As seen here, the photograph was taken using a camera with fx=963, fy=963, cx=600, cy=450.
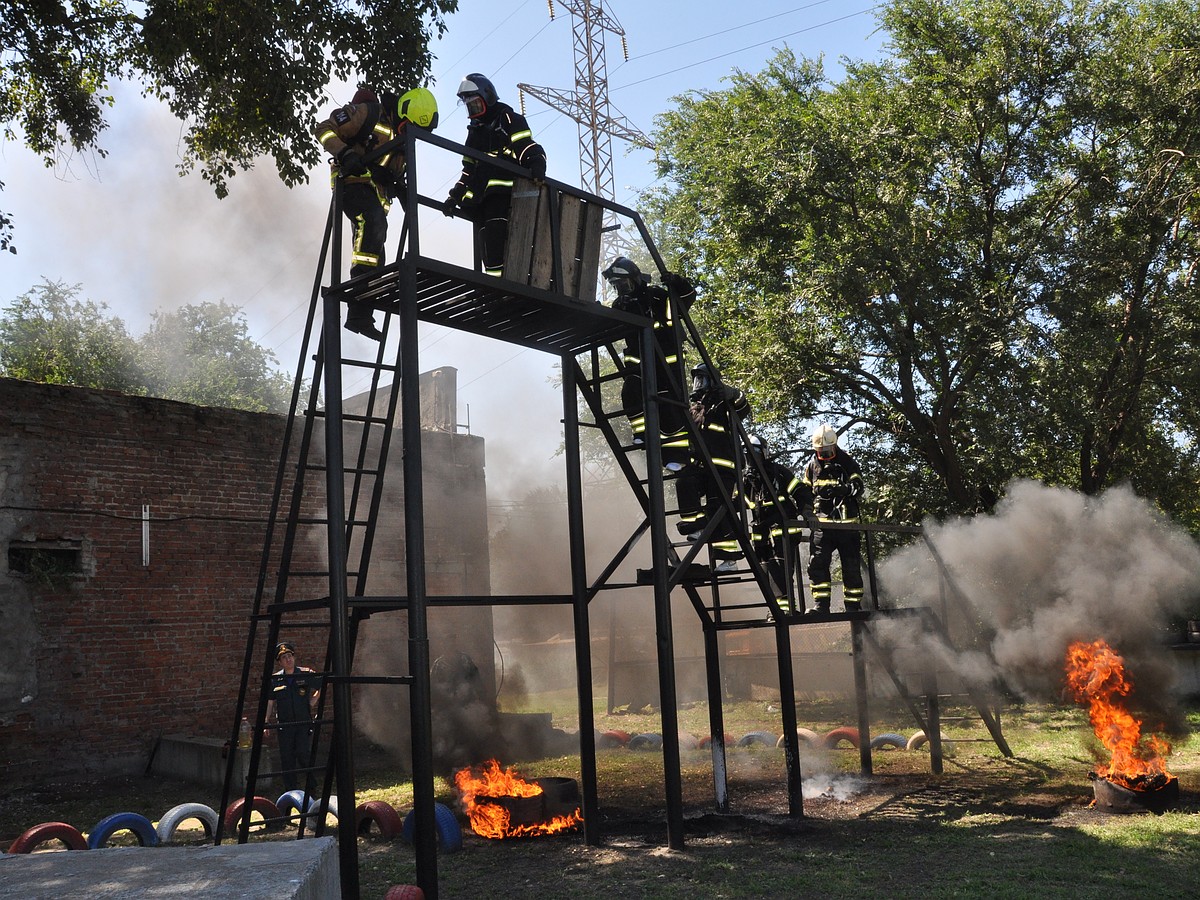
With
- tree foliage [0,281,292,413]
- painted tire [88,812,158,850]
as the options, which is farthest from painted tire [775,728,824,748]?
tree foliage [0,281,292,413]

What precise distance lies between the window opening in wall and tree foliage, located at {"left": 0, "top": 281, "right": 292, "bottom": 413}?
101ft

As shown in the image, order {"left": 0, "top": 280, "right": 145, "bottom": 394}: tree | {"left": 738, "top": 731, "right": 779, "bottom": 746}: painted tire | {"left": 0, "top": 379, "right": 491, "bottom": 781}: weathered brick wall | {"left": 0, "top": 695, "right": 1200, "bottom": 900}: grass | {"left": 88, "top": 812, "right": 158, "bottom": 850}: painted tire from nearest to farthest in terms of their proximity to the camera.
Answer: {"left": 0, "top": 695, "right": 1200, "bottom": 900}: grass < {"left": 88, "top": 812, "right": 158, "bottom": 850}: painted tire < {"left": 0, "top": 379, "right": 491, "bottom": 781}: weathered brick wall < {"left": 738, "top": 731, "right": 779, "bottom": 746}: painted tire < {"left": 0, "top": 280, "right": 145, "bottom": 394}: tree

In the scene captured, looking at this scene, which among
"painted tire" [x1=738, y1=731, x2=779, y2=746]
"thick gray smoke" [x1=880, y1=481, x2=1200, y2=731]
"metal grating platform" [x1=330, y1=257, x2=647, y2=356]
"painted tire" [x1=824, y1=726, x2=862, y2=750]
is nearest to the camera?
"metal grating platform" [x1=330, y1=257, x2=647, y2=356]

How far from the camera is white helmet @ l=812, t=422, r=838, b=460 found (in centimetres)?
1103

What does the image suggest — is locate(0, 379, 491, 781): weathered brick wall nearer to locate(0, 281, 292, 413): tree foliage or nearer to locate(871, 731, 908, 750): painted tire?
locate(871, 731, 908, 750): painted tire

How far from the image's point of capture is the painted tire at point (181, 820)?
8.45 m

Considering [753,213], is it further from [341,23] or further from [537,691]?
[537,691]

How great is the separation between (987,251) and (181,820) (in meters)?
14.5

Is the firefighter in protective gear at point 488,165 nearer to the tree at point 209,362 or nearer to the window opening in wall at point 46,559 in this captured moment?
the window opening in wall at point 46,559

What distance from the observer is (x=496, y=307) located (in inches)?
299

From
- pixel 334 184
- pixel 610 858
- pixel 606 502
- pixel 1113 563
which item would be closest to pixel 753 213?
pixel 1113 563

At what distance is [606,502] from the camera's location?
1363 inches

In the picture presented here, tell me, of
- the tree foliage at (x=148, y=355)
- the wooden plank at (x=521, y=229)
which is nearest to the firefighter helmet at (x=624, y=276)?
the wooden plank at (x=521, y=229)

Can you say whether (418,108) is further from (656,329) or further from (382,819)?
(382,819)
